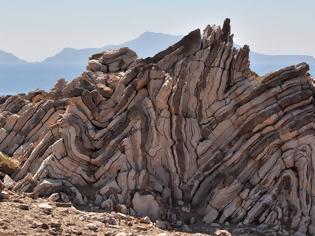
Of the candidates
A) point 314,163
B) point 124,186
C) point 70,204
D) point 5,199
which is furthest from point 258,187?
point 5,199

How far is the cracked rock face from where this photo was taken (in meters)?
32.5

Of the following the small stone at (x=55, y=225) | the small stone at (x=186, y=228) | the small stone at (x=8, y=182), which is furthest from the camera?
the small stone at (x=8, y=182)

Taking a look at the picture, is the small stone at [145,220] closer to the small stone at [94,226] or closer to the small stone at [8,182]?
the small stone at [94,226]

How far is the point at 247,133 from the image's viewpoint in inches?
1382

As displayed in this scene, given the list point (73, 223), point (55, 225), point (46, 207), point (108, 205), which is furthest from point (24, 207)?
point (108, 205)

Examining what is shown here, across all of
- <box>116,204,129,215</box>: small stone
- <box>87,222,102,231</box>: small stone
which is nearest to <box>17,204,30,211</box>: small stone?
<box>87,222,102,231</box>: small stone

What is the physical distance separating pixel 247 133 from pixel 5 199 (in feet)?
43.8

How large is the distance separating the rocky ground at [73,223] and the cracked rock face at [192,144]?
1236 millimetres

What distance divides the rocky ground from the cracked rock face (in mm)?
1236

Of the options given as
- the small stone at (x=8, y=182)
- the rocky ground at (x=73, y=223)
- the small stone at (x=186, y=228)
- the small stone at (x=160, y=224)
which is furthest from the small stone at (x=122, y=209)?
the small stone at (x=8, y=182)

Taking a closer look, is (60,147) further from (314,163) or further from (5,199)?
(314,163)

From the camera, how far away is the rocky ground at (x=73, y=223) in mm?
25344

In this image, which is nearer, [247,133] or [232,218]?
[232,218]

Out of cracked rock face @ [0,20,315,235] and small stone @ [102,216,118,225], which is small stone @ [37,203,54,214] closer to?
cracked rock face @ [0,20,315,235]
